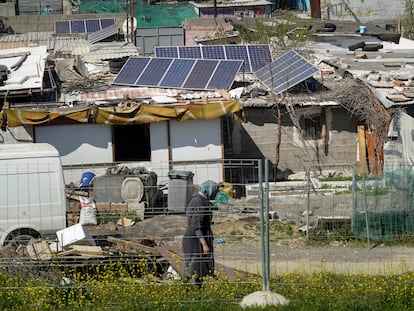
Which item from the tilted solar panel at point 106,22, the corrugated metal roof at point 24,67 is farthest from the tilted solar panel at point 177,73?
the tilted solar panel at point 106,22

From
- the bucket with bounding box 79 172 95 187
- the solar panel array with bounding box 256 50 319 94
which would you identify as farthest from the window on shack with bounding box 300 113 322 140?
the bucket with bounding box 79 172 95 187

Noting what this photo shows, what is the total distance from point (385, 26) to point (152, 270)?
27.7 metres

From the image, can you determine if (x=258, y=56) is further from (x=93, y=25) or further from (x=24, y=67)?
(x=93, y=25)

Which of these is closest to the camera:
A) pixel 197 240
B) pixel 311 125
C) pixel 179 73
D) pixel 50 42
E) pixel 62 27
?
pixel 197 240

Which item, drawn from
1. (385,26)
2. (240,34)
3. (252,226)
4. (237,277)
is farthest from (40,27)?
(237,277)

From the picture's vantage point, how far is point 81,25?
114 ft

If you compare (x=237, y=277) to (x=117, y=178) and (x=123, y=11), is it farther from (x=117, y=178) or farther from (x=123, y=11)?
(x=123, y=11)

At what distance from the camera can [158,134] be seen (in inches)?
762

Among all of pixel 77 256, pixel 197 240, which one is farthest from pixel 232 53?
pixel 197 240

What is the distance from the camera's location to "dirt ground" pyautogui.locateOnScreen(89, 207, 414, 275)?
41.3 feet

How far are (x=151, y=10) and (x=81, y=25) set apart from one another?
29.0 feet

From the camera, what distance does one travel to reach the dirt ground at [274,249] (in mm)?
12586

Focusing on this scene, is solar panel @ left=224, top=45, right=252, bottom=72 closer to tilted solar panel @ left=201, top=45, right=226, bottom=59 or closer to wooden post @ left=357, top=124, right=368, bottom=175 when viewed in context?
tilted solar panel @ left=201, top=45, right=226, bottom=59

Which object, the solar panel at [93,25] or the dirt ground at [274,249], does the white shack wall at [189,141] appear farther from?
the solar panel at [93,25]
